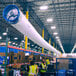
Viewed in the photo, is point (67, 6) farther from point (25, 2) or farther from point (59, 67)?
point (59, 67)

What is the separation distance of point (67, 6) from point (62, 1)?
1.08 meters

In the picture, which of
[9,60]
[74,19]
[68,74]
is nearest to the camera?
[9,60]

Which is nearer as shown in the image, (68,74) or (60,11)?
(68,74)

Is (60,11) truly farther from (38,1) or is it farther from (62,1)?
(38,1)

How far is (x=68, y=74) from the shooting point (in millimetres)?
6668

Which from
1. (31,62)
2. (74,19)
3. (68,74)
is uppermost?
(74,19)

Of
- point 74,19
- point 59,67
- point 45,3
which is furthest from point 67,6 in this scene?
point 59,67

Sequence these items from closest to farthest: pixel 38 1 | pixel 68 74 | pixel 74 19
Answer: pixel 68 74
pixel 38 1
pixel 74 19

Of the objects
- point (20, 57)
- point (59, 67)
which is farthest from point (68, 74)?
point (20, 57)

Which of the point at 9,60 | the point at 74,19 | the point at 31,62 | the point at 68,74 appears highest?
the point at 74,19

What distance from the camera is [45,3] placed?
33.6ft

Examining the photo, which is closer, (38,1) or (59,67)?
(59,67)

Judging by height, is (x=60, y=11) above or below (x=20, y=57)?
above

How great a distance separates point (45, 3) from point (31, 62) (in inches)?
217
